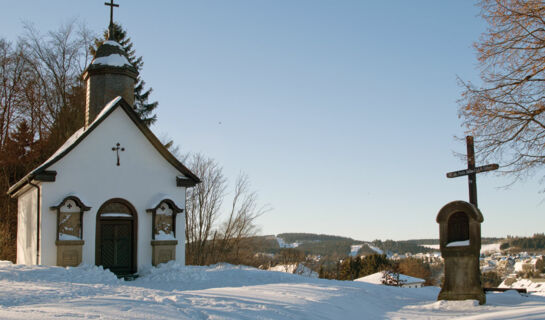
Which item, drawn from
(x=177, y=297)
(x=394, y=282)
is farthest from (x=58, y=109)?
(x=177, y=297)

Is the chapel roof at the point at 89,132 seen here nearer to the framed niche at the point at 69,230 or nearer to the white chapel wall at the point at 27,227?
the white chapel wall at the point at 27,227

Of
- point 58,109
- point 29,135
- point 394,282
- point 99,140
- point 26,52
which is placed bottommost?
point 394,282

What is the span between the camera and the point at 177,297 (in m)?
9.00

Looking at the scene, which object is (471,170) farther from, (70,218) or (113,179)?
(70,218)

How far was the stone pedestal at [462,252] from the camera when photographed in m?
11.4

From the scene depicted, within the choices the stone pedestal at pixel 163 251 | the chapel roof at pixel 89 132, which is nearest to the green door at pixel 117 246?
the stone pedestal at pixel 163 251

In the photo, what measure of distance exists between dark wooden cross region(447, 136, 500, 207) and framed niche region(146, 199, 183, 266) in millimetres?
9171

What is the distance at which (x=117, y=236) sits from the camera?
16281 mm

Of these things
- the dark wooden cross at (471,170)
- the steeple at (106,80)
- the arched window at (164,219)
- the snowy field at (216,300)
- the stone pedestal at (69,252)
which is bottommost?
the snowy field at (216,300)

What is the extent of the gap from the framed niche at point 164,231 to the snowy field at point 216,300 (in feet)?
4.96

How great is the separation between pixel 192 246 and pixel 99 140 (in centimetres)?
2103

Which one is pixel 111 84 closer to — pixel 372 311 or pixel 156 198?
pixel 156 198

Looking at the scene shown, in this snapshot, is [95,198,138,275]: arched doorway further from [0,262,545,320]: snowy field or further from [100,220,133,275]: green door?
[0,262,545,320]: snowy field

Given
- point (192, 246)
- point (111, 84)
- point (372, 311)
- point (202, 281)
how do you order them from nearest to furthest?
point (372, 311) < point (202, 281) < point (111, 84) < point (192, 246)
